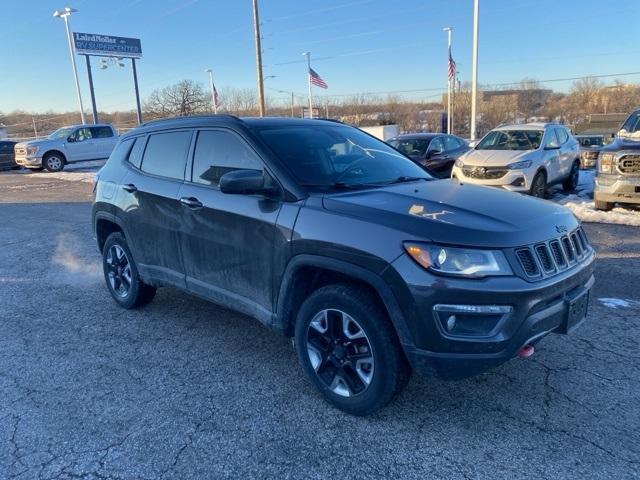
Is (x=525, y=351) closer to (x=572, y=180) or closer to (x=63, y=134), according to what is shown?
(x=572, y=180)

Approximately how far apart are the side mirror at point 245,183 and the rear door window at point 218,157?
8.6 inches

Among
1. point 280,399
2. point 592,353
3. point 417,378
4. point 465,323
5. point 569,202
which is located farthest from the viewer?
point 569,202

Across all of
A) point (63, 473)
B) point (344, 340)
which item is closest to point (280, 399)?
point (344, 340)

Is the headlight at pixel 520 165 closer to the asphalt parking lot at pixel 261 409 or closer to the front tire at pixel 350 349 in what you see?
the asphalt parking lot at pixel 261 409

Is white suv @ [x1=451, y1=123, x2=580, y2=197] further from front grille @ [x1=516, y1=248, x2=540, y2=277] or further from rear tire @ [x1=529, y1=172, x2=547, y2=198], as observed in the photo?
front grille @ [x1=516, y1=248, x2=540, y2=277]

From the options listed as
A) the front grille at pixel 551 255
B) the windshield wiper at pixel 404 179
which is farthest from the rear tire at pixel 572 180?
the front grille at pixel 551 255

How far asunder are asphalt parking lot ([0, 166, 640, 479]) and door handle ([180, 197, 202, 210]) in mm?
1182

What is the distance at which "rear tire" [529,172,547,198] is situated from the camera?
10.0 m

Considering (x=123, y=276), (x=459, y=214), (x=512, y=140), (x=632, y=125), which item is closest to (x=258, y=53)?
(x=512, y=140)

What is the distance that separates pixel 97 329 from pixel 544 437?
377cm

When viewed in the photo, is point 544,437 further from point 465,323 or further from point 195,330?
point 195,330

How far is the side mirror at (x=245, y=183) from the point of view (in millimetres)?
3152

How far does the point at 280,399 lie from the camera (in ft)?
10.8

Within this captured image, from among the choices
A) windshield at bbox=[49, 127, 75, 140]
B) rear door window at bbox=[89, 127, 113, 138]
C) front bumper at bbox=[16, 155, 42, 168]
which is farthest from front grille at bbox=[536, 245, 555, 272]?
front bumper at bbox=[16, 155, 42, 168]
